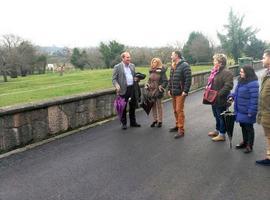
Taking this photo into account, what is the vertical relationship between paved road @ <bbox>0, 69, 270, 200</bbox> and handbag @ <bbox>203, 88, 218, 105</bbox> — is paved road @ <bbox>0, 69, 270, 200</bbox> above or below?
below

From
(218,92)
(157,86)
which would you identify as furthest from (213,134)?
(157,86)

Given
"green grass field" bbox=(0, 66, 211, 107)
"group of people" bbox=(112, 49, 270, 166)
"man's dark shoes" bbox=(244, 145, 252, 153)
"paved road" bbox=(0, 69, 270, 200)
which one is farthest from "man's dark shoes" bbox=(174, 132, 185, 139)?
"green grass field" bbox=(0, 66, 211, 107)

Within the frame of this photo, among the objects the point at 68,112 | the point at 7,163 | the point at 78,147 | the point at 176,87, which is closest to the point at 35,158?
the point at 7,163

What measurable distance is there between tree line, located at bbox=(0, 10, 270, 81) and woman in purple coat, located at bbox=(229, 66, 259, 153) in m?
29.0

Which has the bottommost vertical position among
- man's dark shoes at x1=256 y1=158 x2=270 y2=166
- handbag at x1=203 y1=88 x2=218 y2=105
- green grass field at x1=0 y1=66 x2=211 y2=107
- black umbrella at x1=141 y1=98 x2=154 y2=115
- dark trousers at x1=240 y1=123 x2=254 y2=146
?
green grass field at x1=0 y1=66 x2=211 y2=107

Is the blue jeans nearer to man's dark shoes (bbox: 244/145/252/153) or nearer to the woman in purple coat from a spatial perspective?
the woman in purple coat

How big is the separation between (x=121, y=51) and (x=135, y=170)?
166ft

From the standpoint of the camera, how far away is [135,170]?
621 cm

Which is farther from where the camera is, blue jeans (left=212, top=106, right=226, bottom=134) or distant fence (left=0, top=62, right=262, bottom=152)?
blue jeans (left=212, top=106, right=226, bottom=134)

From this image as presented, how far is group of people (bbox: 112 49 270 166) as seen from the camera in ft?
21.7

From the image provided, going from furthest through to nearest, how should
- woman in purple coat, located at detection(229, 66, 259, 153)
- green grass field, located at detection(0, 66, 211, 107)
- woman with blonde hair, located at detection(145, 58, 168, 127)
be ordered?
green grass field, located at detection(0, 66, 211, 107) → woman with blonde hair, located at detection(145, 58, 168, 127) → woman in purple coat, located at detection(229, 66, 259, 153)

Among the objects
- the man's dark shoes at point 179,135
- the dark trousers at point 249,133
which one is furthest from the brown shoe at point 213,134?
the dark trousers at point 249,133

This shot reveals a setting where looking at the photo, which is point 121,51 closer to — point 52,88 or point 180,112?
point 52,88

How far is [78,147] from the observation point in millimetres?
7863
